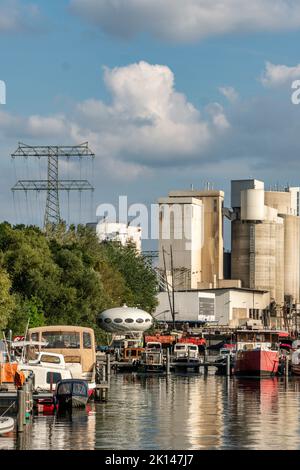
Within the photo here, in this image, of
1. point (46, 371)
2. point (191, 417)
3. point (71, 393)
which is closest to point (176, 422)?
point (191, 417)

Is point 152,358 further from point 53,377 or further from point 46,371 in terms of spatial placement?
point 46,371

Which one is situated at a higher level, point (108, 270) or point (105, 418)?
point (108, 270)

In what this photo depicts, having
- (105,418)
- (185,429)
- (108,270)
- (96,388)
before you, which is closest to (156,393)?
(96,388)

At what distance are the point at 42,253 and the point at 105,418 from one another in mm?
67574

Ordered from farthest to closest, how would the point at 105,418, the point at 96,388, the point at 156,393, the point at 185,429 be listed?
the point at 156,393
the point at 96,388
the point at 105,418
the point at 185,429

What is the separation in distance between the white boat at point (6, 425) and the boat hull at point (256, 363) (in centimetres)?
5979

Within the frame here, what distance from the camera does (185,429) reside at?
55.8m

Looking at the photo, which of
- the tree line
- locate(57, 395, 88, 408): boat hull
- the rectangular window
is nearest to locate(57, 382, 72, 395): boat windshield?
locate(57, 395, 88, 408): boat hull

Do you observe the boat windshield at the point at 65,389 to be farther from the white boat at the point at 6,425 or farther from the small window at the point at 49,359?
the white boat at the point at 6,425

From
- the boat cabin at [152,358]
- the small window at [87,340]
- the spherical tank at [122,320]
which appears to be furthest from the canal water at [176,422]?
the spherical tank at [122,320]

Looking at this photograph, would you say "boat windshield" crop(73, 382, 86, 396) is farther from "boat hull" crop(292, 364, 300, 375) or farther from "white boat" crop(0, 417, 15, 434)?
"boat hull" crop(292, 364, 300, 375)

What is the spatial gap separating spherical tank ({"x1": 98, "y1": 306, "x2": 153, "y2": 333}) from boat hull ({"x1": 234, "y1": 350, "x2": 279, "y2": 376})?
3483 centimetres

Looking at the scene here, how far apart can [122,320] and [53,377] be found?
270 feet
